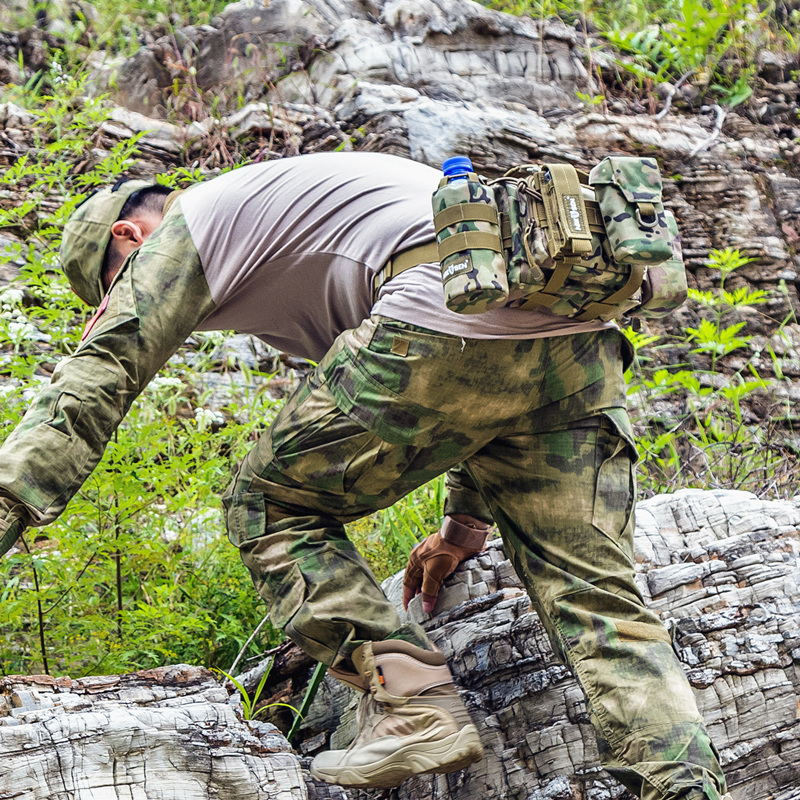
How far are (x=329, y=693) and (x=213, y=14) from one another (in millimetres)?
5452

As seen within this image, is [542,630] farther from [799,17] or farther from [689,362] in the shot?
[799,17]

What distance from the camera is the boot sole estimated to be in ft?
6.67

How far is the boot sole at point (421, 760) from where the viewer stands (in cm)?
203

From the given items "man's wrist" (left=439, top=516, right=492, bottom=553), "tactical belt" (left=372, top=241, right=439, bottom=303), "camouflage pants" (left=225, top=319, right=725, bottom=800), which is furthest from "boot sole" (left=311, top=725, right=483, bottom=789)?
"tactical belt" (left=372, top=241, right=439, bottom=303)

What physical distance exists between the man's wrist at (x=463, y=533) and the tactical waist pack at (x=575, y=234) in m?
0.92

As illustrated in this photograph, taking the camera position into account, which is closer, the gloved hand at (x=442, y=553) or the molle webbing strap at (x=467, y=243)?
the molle webbing strap at (x=467, y=243)

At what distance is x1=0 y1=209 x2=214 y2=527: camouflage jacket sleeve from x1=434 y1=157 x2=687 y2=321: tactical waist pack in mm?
649

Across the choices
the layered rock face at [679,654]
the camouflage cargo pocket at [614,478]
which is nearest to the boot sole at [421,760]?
the layered rock face at [679,654]

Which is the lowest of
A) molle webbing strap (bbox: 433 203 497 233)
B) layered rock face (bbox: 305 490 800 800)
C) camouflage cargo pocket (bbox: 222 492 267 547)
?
layered rock face (bbox: 305 490 800 800)

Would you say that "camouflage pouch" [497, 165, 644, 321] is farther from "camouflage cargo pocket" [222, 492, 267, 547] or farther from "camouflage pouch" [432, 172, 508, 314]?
"camouflage cargo pocket" [222, 492, 267, 547]

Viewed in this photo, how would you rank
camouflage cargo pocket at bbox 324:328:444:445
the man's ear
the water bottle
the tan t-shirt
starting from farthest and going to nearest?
1. the man's ear
2. the tan t-shirt
3. camouflage cargo pocket at bbox 324:328:444:445
4. the water bottle

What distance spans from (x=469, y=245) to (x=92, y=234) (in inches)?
42.1

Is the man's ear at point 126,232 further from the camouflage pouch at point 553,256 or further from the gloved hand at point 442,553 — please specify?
the gloved hand at point 442,553

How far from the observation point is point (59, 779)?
199 centimetres
